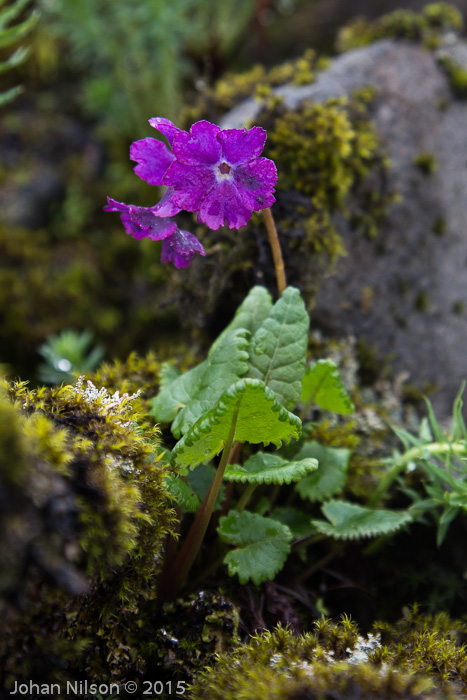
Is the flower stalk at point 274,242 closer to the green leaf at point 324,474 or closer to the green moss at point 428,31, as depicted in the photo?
the green leaf at point 324,474

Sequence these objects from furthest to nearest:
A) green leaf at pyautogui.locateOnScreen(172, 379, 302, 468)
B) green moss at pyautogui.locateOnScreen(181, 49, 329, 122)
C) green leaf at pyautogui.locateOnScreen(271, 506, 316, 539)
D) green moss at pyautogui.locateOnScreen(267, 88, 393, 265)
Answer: green moss at pyautogui.locateOnScreen(181, 49, 329, 122)
green moss at pyautogui.locateOnScreen(267, 88, 393, 265)
green leaf at pyautogui.locateOnScreen(271, 506, 316, 539)
green leaf at pyautogui.locateOnScreen(172, 379, 302, 468)

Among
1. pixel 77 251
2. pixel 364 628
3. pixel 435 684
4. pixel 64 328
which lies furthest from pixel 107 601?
pixel 77 251

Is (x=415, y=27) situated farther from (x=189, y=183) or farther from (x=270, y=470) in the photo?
(x=270, y=470)

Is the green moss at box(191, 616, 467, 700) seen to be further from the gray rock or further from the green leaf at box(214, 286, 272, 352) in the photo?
the gray rock

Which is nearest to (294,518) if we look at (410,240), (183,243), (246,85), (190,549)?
(190,549)

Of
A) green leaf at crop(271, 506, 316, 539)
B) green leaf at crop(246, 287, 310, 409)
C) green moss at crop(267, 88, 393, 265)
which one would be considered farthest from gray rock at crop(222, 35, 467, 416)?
green leaf at crop(271, 506, 316, 539)
